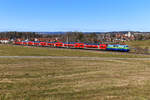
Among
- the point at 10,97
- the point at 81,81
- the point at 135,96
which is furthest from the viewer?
the point at 81,81

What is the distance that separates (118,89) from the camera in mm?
14734

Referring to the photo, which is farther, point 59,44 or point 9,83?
point 59,44

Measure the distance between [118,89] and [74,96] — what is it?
14.3ft

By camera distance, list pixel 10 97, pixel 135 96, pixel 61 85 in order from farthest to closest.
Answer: pixel 61 85, pixel 135 96, pixel 10 97

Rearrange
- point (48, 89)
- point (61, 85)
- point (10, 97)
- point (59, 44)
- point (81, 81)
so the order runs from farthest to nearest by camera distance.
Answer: point (59, 44)
point (81, 81)
point (61, 85)
point (48, 89)
point (10, 97)

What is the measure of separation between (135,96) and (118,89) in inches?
75.2

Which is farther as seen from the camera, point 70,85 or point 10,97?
point 70,85

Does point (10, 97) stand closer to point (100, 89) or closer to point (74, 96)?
point (74, 96)

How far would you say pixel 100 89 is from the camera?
14500mm

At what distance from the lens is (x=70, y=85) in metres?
15.5

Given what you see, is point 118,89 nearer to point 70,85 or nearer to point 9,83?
point 70,85

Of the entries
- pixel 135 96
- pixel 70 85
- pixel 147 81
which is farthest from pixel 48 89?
pixel 147 81

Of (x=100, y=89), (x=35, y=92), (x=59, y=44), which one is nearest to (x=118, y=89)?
(x=100, y=89)

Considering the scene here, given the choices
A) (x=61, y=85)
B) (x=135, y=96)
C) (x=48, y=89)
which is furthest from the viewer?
(x=61, y=85)
